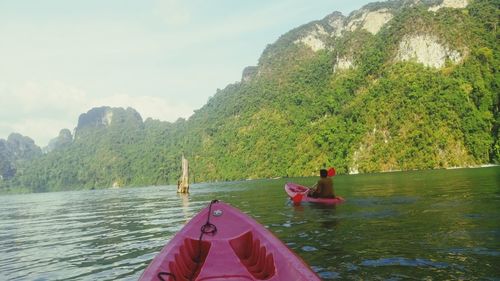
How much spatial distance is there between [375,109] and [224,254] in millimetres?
99173

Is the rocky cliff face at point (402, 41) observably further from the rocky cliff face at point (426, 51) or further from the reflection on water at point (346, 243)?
the reflection on water at point (346, 243)

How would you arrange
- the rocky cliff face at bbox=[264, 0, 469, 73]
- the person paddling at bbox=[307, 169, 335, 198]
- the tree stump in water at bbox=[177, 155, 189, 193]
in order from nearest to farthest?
the person paddling at bbox=[307, 169, 335, 198], the tree stump in water at bbox=[177, 155, 189, 193], the rocky cliff face at bbox=[264, 0, 469, 73]

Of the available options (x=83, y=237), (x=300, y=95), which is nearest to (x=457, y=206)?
(x=83, y=237)

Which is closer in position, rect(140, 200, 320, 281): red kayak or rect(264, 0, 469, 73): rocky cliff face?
rect(140, 200, 320, 281): red kayak

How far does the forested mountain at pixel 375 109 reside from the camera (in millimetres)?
86000

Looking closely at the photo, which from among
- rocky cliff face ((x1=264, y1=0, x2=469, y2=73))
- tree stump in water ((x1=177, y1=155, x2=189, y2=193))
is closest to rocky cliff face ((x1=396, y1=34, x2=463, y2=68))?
rocky cliff face ((x1=264, y1=0, x2=469, y2=73))

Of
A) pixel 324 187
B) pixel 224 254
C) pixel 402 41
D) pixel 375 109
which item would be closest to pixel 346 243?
pixel 224 254

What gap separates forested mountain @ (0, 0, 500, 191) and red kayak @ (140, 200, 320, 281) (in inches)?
3075

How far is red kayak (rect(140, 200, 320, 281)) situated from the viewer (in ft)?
20.6

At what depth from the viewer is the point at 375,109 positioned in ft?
333

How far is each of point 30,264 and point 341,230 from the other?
328 inches

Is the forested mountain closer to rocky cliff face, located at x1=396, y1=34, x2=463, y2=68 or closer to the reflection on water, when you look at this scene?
rocky cliff face, located at x1=396, y1=34, x2=463, y2=68

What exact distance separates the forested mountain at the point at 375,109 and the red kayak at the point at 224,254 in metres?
78.1

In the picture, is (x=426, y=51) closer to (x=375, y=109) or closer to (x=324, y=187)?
(x=375, y=109)
